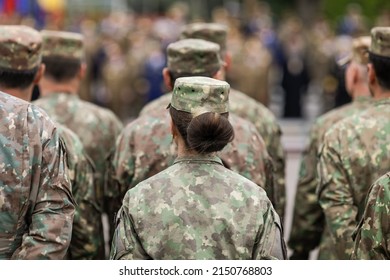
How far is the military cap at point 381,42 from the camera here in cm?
590

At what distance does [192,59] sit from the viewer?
6.36 meters

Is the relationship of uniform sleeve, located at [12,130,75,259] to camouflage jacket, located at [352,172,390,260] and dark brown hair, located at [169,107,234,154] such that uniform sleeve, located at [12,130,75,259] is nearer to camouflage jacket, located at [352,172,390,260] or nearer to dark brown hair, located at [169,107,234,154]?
dark brown hair, located at [169,107,234,154]

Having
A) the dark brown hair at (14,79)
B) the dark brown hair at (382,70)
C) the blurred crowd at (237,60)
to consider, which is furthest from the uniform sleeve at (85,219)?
the blurred crowd at (237,60)

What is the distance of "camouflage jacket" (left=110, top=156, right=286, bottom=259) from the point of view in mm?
4301

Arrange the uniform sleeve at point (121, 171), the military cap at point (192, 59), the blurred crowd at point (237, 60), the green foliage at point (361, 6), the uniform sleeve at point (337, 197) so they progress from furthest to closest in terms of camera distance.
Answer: the green foliage at point (361, 6) → the blurred crowd at point (237, 60) → the military cap at point (192, 59) → the uniform sleeve at point (121, 171) → the uniform sleeve at point (337, 197)

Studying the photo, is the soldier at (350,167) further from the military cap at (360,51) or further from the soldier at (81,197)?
the soldier at (81,197)

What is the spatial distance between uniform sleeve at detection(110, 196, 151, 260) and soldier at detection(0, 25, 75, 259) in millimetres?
223

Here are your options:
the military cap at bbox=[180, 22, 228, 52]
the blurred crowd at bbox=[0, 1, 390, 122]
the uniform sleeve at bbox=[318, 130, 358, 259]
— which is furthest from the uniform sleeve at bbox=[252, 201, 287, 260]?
the blurred crowd at bbox=[0, 1, 390, 122]

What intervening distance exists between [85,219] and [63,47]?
150cm

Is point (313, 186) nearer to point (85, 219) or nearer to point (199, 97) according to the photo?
point (85, 219)

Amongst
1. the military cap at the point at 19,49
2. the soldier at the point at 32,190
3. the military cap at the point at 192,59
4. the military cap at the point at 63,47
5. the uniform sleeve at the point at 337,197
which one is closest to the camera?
the soldier at the point at 32,190

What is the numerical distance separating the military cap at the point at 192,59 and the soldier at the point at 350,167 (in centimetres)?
94

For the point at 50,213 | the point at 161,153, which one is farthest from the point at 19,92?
the point at 50,213
